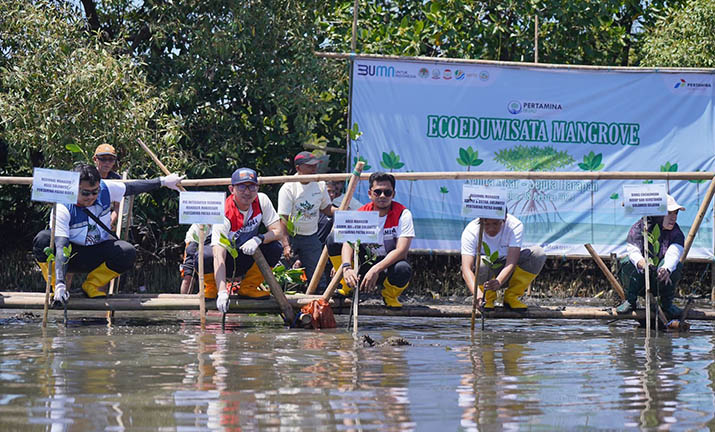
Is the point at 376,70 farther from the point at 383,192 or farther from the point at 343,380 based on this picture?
the point at 343,380

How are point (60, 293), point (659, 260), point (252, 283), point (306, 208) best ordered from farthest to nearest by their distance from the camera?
point (306, 208)
point (252, 283)
point (659, 260)
point (60, 293)

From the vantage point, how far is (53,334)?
8.45 metres

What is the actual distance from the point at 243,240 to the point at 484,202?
6.75ft

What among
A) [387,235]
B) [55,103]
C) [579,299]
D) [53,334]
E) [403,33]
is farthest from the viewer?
[403,33]

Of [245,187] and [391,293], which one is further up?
[245,187]

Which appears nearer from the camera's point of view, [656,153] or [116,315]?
[116,315]

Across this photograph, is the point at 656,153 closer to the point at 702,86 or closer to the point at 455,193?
the point at 702,86

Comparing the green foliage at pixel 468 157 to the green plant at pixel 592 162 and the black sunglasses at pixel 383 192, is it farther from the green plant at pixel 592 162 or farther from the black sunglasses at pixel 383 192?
the black sunglasses at pixel 383 192

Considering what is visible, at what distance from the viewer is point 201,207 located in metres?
8.68

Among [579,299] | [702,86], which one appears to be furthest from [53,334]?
[702,86]

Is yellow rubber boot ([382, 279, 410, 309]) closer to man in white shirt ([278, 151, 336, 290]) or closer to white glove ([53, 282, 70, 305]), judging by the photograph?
man in white shirt ([278, 151, 336, 290])

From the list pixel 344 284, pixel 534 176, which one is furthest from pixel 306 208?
pixel 534 176

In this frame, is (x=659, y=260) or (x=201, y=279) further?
(x=659, y=260)

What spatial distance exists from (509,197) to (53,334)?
575 cm
